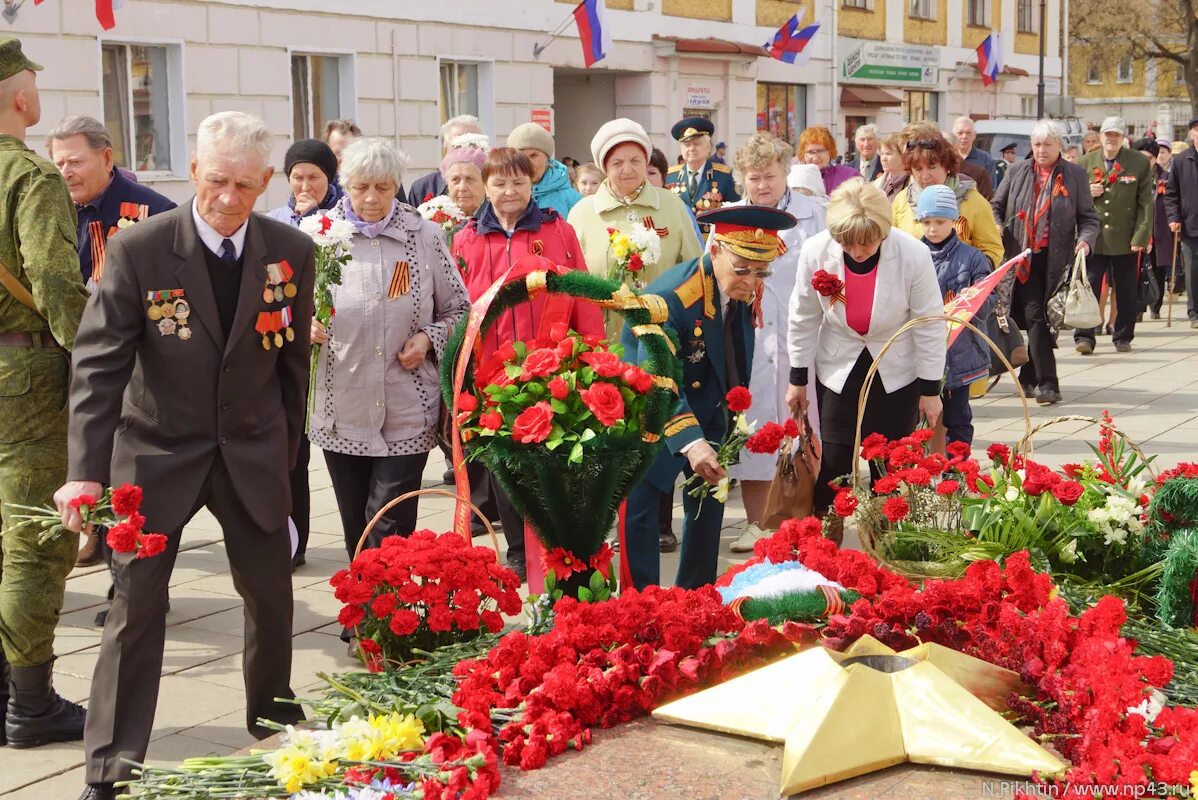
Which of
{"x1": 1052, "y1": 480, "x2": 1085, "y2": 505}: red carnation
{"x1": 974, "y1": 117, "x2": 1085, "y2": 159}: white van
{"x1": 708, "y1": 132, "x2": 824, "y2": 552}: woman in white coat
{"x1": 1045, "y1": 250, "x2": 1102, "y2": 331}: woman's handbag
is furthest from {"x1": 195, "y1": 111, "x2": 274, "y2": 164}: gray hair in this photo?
{"x1": 974, "y1": 117, "x2": 1085, "y2": 159}: white van

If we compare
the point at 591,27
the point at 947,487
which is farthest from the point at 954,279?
the point at 591,27

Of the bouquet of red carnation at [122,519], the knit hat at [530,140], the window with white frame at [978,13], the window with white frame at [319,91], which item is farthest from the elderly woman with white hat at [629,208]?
the window with white frame at [978,13]

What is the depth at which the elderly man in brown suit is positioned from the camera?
4.00 m

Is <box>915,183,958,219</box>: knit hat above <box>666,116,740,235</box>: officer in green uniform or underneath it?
underneath

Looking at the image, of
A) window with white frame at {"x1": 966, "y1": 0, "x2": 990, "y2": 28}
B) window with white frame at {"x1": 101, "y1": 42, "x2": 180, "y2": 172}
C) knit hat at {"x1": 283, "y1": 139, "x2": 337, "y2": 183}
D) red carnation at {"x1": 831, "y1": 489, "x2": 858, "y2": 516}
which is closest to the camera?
red carnation at {"x1": 831, "y1": 489, "x2": 858, "y2": 516}

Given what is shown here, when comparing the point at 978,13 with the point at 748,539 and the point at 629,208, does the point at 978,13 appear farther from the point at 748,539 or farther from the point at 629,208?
the point at 748,539

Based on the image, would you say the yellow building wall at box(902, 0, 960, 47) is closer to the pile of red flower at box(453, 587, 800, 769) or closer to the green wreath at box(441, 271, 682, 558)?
the green wreath at box(441, 271, 682, 558)

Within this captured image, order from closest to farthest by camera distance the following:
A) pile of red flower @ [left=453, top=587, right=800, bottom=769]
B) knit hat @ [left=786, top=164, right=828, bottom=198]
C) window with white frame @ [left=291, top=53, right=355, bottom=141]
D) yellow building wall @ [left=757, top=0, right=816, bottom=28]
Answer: pile of red flower @ [left=453, top=587, right=800, bottom=769] < knit hat @ [left=786, top=164, right=828, bottom=198] < window with white frame @ [left=291, top=53, right=355, bottom=141] < yellow building wall @ [left=757, top=0, right=816, bottom=28]

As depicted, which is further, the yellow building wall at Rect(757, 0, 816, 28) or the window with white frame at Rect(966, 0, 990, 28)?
the window with white frame at Rect(966, 0, 990, 28)

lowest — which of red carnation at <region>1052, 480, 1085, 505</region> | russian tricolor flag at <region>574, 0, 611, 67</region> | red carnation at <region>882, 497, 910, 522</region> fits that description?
red carnation at <region>882, 497, 910, 522</region>

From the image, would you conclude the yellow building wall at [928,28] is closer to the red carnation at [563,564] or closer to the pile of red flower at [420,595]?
the red carnation at [563,564]

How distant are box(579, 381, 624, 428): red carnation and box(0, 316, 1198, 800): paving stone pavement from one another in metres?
1.03

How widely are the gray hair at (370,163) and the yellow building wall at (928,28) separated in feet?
98.4

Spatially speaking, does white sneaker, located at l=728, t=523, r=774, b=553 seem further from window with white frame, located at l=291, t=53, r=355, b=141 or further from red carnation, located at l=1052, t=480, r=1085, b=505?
window with white frame, located at l=291, t=53, r=355, b=141
